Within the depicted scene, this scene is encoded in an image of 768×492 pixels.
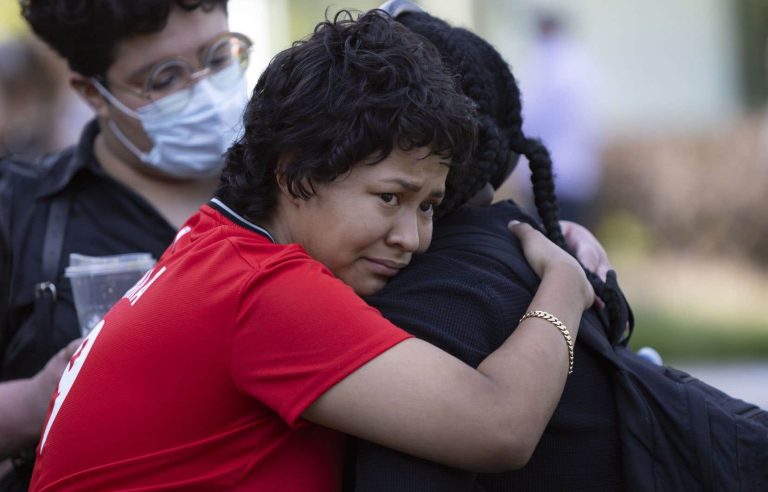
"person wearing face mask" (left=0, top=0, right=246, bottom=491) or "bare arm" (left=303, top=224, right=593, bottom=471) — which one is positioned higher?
"bare arm" (left=303, top=224, right=593, bottom=471)

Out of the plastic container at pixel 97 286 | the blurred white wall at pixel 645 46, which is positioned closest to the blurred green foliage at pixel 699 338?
the blurred white wall at pixel 645 46

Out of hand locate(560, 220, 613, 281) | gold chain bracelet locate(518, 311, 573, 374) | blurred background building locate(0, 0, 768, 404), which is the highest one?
blurred background building locate(0, 0, 768, 404)

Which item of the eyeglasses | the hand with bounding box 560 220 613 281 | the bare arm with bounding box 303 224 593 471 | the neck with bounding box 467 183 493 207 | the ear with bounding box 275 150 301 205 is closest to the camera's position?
the bare arm with bounding box 303 224 593 471

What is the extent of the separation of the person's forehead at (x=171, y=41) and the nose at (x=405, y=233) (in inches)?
47.7

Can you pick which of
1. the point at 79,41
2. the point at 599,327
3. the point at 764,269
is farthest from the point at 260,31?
the point at 599,327

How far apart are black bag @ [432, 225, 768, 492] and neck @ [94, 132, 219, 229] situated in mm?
1142

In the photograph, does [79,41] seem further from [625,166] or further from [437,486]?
[625,166]

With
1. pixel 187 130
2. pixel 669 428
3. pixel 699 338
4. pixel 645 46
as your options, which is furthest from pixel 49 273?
pixel 645 46

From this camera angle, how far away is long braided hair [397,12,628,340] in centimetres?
217

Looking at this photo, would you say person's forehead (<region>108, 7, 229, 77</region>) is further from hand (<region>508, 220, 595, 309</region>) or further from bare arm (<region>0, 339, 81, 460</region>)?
hand (<region>508, 220, 595, 309</region>)

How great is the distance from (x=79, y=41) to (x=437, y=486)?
1755 millimetres

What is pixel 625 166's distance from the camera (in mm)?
9766

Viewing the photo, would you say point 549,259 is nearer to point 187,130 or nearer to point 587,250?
point 587,250

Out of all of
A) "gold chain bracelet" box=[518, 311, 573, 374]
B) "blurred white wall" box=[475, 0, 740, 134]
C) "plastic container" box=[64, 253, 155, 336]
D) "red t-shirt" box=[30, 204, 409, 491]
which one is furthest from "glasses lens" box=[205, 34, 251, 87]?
"blurred white wall" box=[475, 0, 740, 134]
